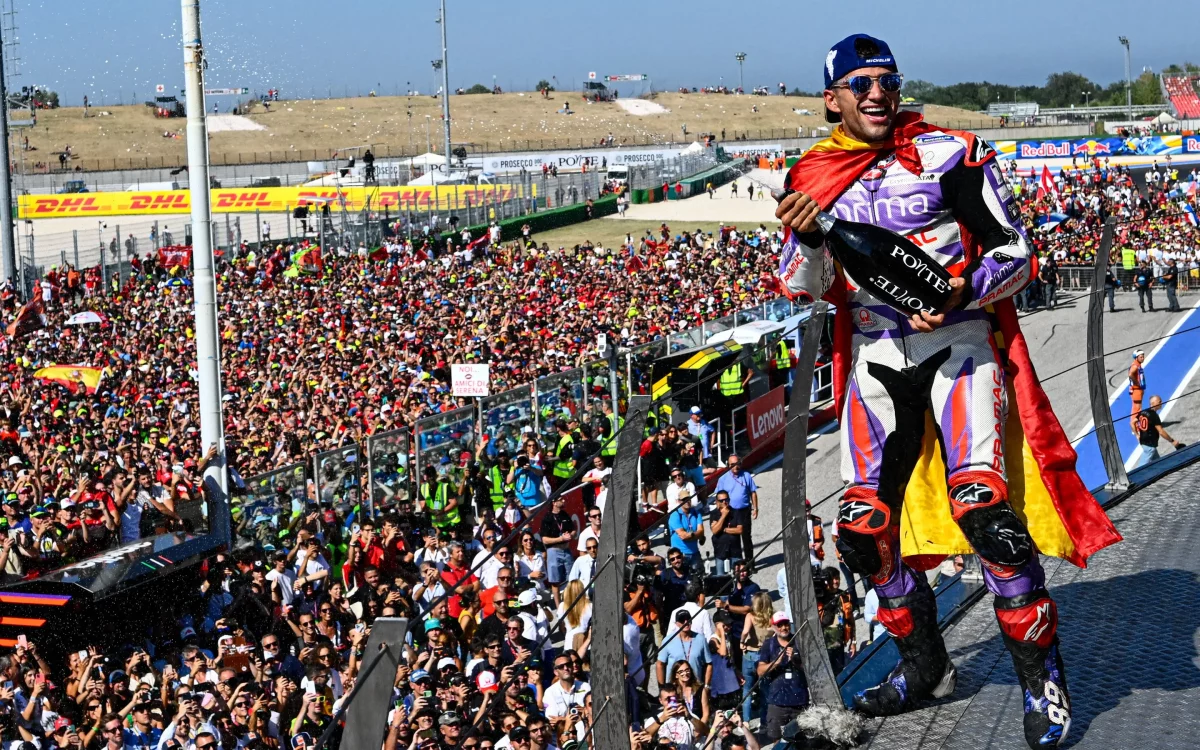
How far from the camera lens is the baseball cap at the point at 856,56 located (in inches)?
181

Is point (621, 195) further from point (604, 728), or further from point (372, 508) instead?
point (604, 728)

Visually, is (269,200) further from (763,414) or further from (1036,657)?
(1036,657)

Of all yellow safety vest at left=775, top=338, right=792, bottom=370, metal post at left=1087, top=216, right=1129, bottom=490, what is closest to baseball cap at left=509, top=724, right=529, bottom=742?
metal post at left=1087, top=216, right=1129, bottom=490

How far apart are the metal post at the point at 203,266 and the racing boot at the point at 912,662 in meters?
7.83

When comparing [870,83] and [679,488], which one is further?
[679,488]

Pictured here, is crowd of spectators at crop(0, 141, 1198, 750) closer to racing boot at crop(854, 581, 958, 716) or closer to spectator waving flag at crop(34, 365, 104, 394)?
spectator waving flag at crop(34, 365, 104, 394)

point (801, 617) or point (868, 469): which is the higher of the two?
point (868, 469)

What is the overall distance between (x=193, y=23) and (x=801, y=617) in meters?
9.00

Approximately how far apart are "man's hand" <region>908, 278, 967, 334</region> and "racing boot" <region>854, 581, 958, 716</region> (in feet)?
3.22

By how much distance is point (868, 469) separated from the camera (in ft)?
15.2

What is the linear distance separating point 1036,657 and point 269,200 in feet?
150

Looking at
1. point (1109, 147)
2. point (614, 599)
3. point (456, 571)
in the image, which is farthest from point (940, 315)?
point (1109, 147)

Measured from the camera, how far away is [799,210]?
4230 millimetres

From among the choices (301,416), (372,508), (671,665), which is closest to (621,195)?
(301,416)
